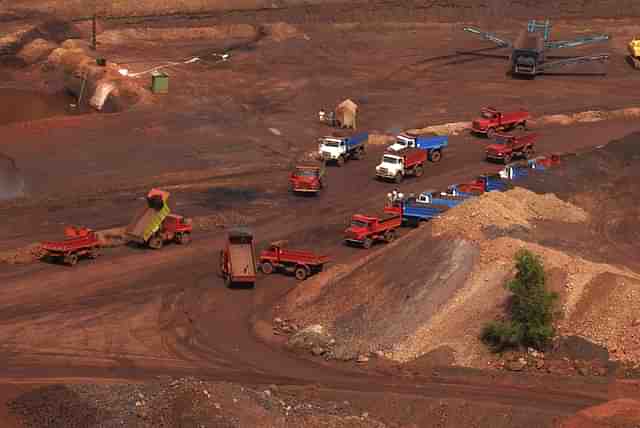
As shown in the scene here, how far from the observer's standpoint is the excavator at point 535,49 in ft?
271

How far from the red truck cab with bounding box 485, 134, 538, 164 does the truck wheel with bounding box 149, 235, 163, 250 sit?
22303 millimetres

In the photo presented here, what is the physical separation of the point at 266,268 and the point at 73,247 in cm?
791

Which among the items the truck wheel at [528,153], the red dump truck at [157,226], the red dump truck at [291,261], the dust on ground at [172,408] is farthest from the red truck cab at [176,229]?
the truck wheel at [528,153]

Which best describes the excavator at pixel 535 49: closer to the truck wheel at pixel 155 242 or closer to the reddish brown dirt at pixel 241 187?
the reddish brown dirt at pixel 241 187

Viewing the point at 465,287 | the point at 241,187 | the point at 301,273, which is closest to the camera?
the point at 465,287

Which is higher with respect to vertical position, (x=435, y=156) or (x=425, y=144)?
(x=425, y=144)

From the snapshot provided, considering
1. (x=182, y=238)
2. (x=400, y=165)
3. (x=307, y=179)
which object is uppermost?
(x=400, y=165)

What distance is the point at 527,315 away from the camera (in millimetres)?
35281

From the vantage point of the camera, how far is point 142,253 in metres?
48.3

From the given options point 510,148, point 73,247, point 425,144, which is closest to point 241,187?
point 425,144

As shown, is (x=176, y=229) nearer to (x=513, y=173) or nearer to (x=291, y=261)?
(x=291, y=261)

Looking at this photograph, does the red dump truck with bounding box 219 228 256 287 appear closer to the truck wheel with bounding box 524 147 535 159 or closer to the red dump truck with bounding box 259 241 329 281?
A: the red dump truck with bounding box 259 241 329 281

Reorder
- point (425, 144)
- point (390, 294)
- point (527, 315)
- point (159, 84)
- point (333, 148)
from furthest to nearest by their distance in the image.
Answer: point (159, 84), point (425, 144), point (333, 148), point (390, 294), point (527, 315)

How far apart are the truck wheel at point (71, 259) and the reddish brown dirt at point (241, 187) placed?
342 millimetres
